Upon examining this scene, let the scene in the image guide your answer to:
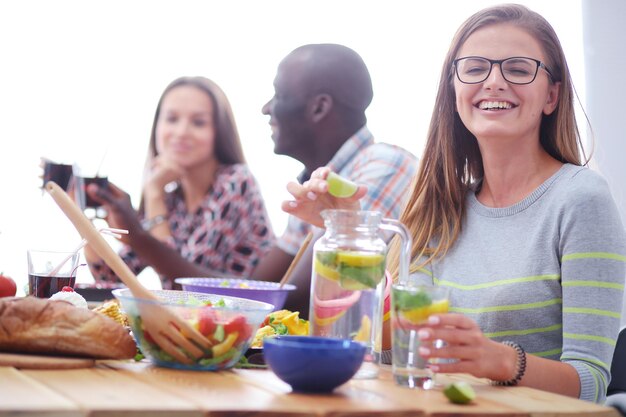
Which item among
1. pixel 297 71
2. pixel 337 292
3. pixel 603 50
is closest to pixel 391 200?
pixel 297 71

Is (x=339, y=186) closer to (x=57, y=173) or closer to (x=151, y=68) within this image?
(x=57, y=173)

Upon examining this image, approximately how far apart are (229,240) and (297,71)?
107cm

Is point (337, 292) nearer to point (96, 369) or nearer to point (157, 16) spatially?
point (96, 369)

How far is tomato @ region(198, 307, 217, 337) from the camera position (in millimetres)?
1167

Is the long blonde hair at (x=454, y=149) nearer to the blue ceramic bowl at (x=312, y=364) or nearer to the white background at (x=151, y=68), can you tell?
the blue ceramic bowl at (x=312, y=364)

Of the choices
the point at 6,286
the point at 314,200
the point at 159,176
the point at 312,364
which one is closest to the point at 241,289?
the point at 314,200

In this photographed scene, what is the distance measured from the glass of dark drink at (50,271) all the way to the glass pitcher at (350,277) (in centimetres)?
71

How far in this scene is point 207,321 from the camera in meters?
1.17

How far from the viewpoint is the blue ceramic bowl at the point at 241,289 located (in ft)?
6.09

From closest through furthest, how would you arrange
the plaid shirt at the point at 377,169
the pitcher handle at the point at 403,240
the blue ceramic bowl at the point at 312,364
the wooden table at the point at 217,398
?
the wooden table at the point at 217,398 → the blue ceramic bowl at the point at 312,364 → the pitcher handle at the point at 403,240 → the plaid shirt at the point at 377,169

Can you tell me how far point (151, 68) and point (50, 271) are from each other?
110 inches

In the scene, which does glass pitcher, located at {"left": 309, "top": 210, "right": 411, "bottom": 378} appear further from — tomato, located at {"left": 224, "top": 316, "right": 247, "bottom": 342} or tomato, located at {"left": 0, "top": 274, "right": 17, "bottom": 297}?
tomato, located at {"left": 0, "top": 274, "right": 17, "bottom": 297}

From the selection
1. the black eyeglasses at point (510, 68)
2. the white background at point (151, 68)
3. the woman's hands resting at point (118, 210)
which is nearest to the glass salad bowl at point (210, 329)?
the black eyeglasses at point (510, 68)

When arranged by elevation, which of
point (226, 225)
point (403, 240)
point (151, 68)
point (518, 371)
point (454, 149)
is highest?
point (151, 68)
